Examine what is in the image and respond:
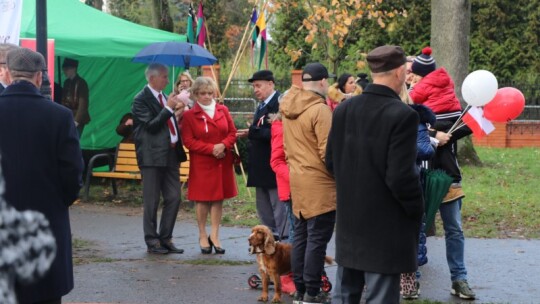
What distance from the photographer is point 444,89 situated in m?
7.75

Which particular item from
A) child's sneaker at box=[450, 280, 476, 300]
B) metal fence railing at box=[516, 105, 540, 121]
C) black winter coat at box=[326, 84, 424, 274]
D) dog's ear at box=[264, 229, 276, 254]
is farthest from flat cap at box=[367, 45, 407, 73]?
metal fence railing at box=[516, 105, 540, 121]

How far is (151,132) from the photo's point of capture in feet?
32.8

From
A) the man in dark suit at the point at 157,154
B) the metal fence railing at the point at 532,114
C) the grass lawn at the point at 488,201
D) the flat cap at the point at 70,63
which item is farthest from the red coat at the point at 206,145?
the metal fence railing at the point at 532,114

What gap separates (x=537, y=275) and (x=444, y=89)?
2.27m

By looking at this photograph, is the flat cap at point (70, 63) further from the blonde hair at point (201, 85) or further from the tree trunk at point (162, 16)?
the blonde hair at point (201, 85)

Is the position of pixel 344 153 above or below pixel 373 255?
above

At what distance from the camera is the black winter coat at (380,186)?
17.1ft

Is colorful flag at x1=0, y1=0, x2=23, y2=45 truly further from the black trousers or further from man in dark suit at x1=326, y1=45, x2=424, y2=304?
man in dark suit at x1=326, y1=45, x2=424, y2=304

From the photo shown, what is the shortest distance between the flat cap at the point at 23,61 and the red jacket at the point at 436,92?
339 centimetres

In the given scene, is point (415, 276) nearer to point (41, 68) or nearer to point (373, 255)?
point (373, 255)

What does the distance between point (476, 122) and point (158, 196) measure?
377cm

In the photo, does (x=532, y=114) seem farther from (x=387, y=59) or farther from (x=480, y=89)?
(x=387, y=59)

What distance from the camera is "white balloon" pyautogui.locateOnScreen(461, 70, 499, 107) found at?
780 cm

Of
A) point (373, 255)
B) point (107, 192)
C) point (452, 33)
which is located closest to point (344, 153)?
point (373, 255)
